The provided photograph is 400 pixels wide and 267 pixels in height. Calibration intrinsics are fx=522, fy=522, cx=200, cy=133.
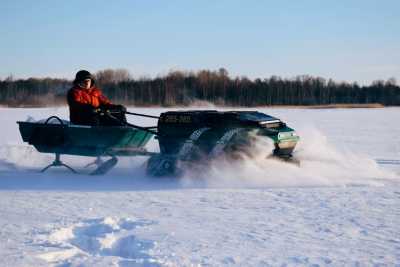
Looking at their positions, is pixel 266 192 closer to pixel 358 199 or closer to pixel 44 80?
pixel 358 199

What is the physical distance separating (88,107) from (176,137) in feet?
4.41

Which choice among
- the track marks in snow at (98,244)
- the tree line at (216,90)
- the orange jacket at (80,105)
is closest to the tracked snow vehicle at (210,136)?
the orange jacket at (80,105)

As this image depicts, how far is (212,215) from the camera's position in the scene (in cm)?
491

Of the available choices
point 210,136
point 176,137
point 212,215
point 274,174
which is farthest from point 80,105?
point 212,215

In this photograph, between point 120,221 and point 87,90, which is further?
point 87,90

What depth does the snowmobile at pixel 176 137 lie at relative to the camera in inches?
273

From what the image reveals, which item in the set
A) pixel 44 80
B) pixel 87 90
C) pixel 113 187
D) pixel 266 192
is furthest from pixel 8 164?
pixel 44 80

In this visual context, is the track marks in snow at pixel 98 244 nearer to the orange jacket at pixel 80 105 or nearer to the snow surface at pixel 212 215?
the snow surface at pixel 212 215

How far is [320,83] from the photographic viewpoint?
79500 mm

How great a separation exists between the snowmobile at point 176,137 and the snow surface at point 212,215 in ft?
0.62

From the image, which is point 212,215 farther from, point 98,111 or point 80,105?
point 80,105

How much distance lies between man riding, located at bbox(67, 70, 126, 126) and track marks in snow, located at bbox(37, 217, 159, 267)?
10.1 feet

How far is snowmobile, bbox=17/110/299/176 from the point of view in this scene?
6941mm

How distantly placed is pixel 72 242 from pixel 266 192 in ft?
9.03
